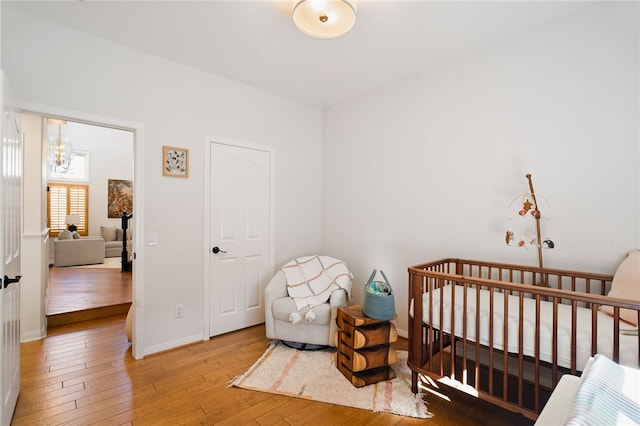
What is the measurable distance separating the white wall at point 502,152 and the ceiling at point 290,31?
0.76 feet

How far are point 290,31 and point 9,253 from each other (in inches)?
88.7

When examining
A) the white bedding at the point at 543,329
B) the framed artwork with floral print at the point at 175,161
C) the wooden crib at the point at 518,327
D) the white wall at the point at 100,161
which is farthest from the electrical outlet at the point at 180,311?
the white wall at the point at 100,161

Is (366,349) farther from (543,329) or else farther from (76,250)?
(76,250)

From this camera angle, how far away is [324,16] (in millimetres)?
1848

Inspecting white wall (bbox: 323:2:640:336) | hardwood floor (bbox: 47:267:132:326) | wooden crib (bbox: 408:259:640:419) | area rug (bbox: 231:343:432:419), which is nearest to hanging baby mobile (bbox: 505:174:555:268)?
white wall (bbox: 323:2:640:336)

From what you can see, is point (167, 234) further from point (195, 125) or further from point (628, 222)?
point (628, 222)

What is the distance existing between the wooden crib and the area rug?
16cm

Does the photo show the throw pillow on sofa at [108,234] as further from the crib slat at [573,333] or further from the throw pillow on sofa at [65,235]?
the crib slat at [573,333]

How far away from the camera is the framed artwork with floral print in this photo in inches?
104

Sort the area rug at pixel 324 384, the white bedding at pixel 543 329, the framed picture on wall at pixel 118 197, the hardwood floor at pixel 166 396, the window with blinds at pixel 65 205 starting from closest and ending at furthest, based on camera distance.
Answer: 1. the white bedding at pixel 543 329
2. the hardwood floor at pixel 166 396
3. the area rug at pixel 324 384
4. the window with blinds at pixel 65 205
5. the framed picture on wall at pixel 118 197

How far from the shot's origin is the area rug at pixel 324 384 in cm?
Answer: 191

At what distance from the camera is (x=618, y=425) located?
593 mm

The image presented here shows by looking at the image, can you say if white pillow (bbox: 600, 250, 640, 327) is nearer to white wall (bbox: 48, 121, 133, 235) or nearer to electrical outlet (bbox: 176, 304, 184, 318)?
electrical outlet (bbox: 176, 304, 184, 318)

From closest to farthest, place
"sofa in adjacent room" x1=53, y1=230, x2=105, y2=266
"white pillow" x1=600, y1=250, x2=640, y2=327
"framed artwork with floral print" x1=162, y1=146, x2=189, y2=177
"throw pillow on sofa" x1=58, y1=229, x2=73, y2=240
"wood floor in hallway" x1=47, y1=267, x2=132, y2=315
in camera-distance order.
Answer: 1. "white pillow" x1=600, y1=250, x2=640, y2=327
2. "framed artwork with floral print" x1=162, y1=146, x2=189, y2=177
3. "wood floor in hallway" x1=47, y1=267, x2=132, y2=315
4. "sofa in adjacent room" x1=53, y1=230, x2=105, y2=266
5. "throw pillow on sofa" x1=58, y1=229, x2=73, y2=240
